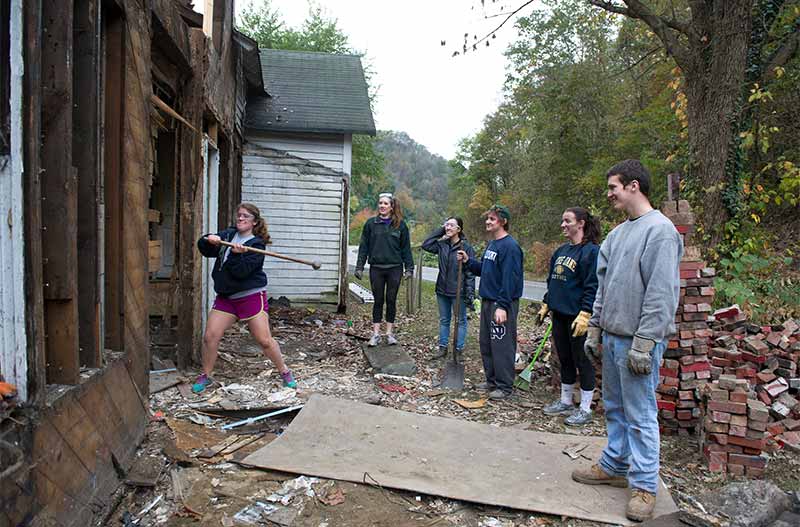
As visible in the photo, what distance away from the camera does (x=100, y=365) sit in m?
3.19

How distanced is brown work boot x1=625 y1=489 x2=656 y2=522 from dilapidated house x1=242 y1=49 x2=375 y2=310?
25.1 ft

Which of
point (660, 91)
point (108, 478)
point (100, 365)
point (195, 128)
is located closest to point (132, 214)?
point (100, 365)

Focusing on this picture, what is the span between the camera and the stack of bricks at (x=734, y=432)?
3.86 metres

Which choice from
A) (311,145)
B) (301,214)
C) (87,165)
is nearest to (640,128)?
(311,145)

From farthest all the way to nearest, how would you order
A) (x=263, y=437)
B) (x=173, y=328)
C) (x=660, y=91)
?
(x=660, y=91) → (x=173, y=328) → (x=263, y=437)

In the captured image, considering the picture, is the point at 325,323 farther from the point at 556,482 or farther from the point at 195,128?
the point at 556,482

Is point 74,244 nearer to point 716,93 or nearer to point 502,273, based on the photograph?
point 502,273

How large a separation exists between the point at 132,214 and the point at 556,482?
3.28 metres

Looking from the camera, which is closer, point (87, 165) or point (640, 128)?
point (87, 165)

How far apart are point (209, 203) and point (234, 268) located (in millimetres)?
2253

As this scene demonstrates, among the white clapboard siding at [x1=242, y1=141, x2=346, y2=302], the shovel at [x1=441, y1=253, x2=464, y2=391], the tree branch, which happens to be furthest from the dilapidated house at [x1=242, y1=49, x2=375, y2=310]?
the tree branch

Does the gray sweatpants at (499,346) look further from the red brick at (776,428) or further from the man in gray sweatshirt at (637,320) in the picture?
the red brick at (776,428)

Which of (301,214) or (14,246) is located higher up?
(301,214)

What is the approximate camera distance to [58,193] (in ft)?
8.61
